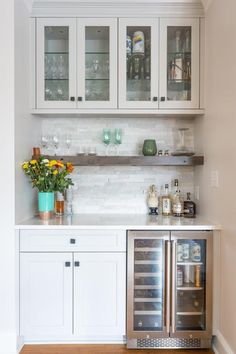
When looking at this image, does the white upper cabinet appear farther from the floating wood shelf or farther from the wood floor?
the wood floor

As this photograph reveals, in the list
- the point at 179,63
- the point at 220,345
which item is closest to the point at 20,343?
the point at 220,345

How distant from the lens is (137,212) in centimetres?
312

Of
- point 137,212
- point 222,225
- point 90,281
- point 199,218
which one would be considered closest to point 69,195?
point 137,212

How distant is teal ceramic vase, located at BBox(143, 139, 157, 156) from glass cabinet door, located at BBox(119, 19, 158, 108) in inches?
12.9

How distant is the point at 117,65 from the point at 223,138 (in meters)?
1.08

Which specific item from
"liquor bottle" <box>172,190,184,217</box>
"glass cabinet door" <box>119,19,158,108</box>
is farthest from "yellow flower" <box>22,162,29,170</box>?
"liquor bottle" <box>172,190,184,217</box>

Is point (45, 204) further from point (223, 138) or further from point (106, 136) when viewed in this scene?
point (223, 138)

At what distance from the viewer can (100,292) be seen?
2463 millimetres

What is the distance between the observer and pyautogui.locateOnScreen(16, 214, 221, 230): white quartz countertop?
7.98 feet

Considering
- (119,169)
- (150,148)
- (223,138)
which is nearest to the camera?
(223,138)

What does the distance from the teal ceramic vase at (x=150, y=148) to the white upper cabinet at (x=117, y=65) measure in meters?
0.29

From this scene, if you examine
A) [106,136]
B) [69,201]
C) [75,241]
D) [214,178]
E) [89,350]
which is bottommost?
[89,350]

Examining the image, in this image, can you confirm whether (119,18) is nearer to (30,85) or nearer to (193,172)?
(30,85)

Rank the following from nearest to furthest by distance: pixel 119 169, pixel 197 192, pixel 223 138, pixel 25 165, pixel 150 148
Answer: pixel 223 138, pixel 25 165, pixel 150 148, pixel 197 192, pixel 119 169
